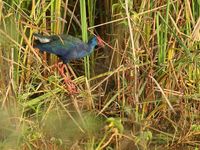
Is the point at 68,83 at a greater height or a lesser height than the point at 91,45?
lesser

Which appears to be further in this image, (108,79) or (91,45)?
(108,79)

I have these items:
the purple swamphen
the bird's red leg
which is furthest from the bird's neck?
the bird's red leg

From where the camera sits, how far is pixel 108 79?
321cm

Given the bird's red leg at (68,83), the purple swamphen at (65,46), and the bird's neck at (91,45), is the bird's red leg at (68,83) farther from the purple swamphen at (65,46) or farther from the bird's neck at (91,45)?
the bird's neck at (91,45)

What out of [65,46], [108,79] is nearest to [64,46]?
[65,46]

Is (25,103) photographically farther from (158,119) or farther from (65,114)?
(158,119)

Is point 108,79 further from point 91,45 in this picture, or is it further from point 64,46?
point 64,46

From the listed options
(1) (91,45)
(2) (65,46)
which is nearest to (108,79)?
(1) (91,45)

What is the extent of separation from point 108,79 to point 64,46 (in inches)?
14.2

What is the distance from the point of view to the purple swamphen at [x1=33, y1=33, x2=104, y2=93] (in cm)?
291

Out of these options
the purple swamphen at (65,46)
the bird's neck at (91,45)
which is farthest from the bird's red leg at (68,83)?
the bird's neck at (91,45)

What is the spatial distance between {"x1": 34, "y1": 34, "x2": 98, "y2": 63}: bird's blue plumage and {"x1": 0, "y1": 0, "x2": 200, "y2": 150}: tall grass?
0.25 ft

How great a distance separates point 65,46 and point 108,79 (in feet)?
1.16

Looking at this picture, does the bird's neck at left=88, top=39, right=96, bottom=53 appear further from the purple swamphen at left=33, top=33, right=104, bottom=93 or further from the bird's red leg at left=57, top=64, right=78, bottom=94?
the bird's red leg at left=57, top=64, right=78, bottom=94
